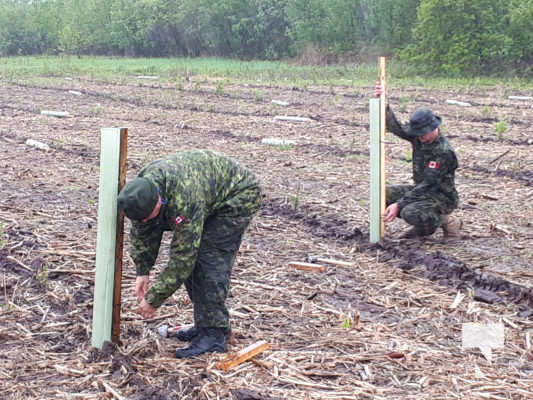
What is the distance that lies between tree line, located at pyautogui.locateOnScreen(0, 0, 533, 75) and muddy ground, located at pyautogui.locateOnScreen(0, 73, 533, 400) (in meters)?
18.5

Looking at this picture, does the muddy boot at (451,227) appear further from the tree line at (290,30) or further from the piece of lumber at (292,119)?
the tree line at (290,30)

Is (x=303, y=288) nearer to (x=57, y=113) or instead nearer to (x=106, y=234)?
(x=106, y=234)

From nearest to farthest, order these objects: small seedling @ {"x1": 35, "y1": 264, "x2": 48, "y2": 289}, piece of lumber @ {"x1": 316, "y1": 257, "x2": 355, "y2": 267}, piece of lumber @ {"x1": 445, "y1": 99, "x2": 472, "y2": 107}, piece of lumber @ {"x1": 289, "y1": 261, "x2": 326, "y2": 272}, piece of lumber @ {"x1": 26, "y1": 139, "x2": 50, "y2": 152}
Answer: small seedling @ {"x1": 35, "y1": 264, "x2": 48, "y2": 289} < piece of lumber @ {"x1": 289, "y1": 261, "x2": 326, "y2": 272} < piece of lumber @ {"x1": 316, "y1": 257, "x2": 355, "y2": 267} < piece of lumber @ {"x1": 26, "y1": 139, "x2": 50, "y2": 152} < piece of lumber @ {"x1": 445, "y1": 99, "x2": 472, "y2": 107}

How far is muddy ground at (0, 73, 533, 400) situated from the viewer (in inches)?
165

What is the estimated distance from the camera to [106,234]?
427cm

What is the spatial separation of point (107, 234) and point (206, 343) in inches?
39.4

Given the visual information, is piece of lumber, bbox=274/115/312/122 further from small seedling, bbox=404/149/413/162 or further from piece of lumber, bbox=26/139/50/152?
piece of lumber, bbox=26/139/50/152

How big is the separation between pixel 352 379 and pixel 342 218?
3.80 metres

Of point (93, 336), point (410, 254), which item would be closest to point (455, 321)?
point (410, 254)

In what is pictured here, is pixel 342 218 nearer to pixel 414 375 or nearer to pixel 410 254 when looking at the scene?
pixel 410 254

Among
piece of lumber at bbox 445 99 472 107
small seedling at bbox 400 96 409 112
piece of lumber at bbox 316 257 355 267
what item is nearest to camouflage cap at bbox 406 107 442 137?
piece of lumber at bbox 316 257 355 267

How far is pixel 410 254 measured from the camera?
22.1 feet

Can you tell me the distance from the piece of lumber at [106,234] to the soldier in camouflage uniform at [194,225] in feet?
0.53

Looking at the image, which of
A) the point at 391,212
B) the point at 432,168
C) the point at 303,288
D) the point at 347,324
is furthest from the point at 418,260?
the point at 347,324
